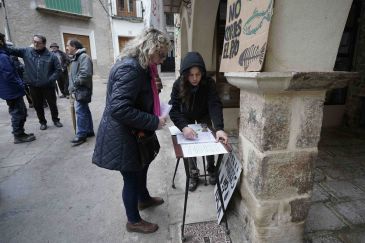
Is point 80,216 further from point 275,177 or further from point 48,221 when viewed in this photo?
point 275,177

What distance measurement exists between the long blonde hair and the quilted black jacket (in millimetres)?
52

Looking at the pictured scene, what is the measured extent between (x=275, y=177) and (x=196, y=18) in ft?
9.72

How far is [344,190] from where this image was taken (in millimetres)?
2529

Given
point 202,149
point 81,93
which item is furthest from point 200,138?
point 81,93

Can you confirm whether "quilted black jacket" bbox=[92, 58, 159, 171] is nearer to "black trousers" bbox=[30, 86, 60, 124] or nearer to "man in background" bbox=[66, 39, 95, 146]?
"man in background" bbox=[66, 39, 95, 146]

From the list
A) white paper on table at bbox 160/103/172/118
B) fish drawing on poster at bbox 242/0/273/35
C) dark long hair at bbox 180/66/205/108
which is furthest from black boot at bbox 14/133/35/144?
fish drawing on poster at bbox 242/0/273/35

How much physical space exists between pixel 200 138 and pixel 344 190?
185cm

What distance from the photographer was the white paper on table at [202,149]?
5.02 feet

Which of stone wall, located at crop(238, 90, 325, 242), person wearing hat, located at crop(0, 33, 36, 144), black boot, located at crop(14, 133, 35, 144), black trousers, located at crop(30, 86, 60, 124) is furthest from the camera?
black trousers, located at crop(30, 86, 60, 124)

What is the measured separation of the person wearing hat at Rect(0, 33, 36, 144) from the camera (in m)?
3.59

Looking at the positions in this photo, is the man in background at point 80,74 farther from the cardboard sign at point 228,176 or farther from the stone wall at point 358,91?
the stone wall at point 358,91

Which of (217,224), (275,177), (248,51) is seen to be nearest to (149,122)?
(248,51)

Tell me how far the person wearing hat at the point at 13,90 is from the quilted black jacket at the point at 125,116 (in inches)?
115

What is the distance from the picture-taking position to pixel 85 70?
3.62 metres
